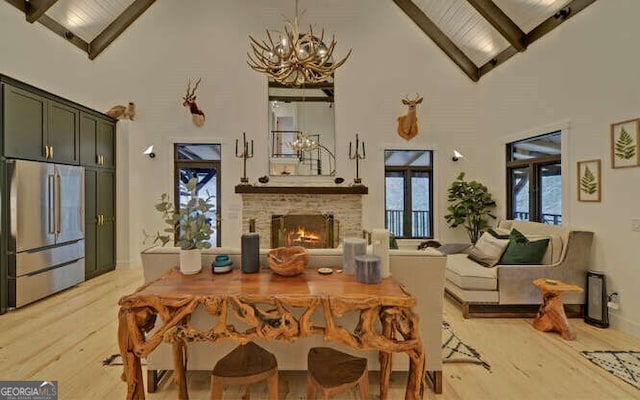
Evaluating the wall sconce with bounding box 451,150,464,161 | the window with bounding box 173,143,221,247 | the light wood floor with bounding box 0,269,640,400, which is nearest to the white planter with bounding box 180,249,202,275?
the light wood floor with bounding box 0,269,640,400

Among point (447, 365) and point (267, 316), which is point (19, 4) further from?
point (447, 365)

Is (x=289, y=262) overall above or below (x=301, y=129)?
below

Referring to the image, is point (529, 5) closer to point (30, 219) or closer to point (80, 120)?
point (80, 120)

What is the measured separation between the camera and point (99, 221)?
4945 mm

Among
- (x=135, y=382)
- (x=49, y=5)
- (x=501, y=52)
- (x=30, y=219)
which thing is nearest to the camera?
(x=135, y=382)

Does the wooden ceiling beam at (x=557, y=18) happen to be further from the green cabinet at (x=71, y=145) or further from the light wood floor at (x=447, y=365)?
the green cabinet at (x=71, y=145)

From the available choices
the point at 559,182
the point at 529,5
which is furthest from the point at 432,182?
the point at 529,5

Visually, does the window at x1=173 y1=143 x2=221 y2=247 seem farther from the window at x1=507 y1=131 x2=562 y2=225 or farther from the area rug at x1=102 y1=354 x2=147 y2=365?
the window at x1=507 y1=131 x2=562 y2=225

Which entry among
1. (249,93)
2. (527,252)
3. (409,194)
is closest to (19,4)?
(249,93)

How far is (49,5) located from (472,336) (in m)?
7.08

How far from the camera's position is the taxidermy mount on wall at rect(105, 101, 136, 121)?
17.7 ft

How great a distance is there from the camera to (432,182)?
596 centimetres

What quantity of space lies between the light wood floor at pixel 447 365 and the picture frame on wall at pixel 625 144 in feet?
5.60
